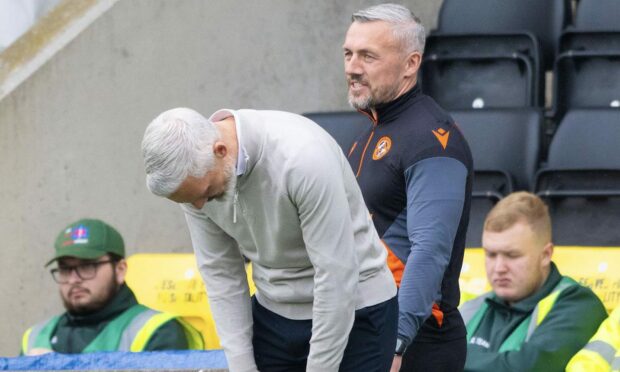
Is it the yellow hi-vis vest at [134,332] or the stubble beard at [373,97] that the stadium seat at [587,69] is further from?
the stubble beard at [373,97]

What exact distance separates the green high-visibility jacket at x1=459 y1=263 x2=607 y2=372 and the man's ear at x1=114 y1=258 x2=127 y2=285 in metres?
1.36

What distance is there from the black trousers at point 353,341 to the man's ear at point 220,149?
0.49 metres

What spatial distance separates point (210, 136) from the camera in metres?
2.67

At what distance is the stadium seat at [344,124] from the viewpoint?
539cm

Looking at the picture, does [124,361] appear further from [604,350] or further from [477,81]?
[477,81]

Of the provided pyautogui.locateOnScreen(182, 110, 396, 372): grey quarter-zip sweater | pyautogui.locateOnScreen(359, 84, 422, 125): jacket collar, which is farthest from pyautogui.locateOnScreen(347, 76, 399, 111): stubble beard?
pyautogui.locateOnScreen(182, 110, 396, 372): grey quarter-zip sweater

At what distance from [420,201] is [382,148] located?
204 millimetres

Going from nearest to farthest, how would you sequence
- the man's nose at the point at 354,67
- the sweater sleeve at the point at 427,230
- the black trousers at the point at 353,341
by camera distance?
the black trousers at the point at 353,341
the sweater sleeve at the point at 427,230
the man's nose at the point at 354,67

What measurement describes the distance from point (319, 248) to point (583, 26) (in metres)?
3.68

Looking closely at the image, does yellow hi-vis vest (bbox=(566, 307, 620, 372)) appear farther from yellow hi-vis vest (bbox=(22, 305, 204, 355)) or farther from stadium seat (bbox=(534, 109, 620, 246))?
yellow hi-vis vest (bbox=(22, 305, 204, 355))

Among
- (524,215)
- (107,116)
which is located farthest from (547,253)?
(107,116)

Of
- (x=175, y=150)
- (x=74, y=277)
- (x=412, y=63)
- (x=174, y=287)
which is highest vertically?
(x=412, y=63)

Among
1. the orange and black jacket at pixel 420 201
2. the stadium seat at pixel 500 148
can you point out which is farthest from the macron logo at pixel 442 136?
the stadium seat at pixel 500 148

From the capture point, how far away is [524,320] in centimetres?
457
